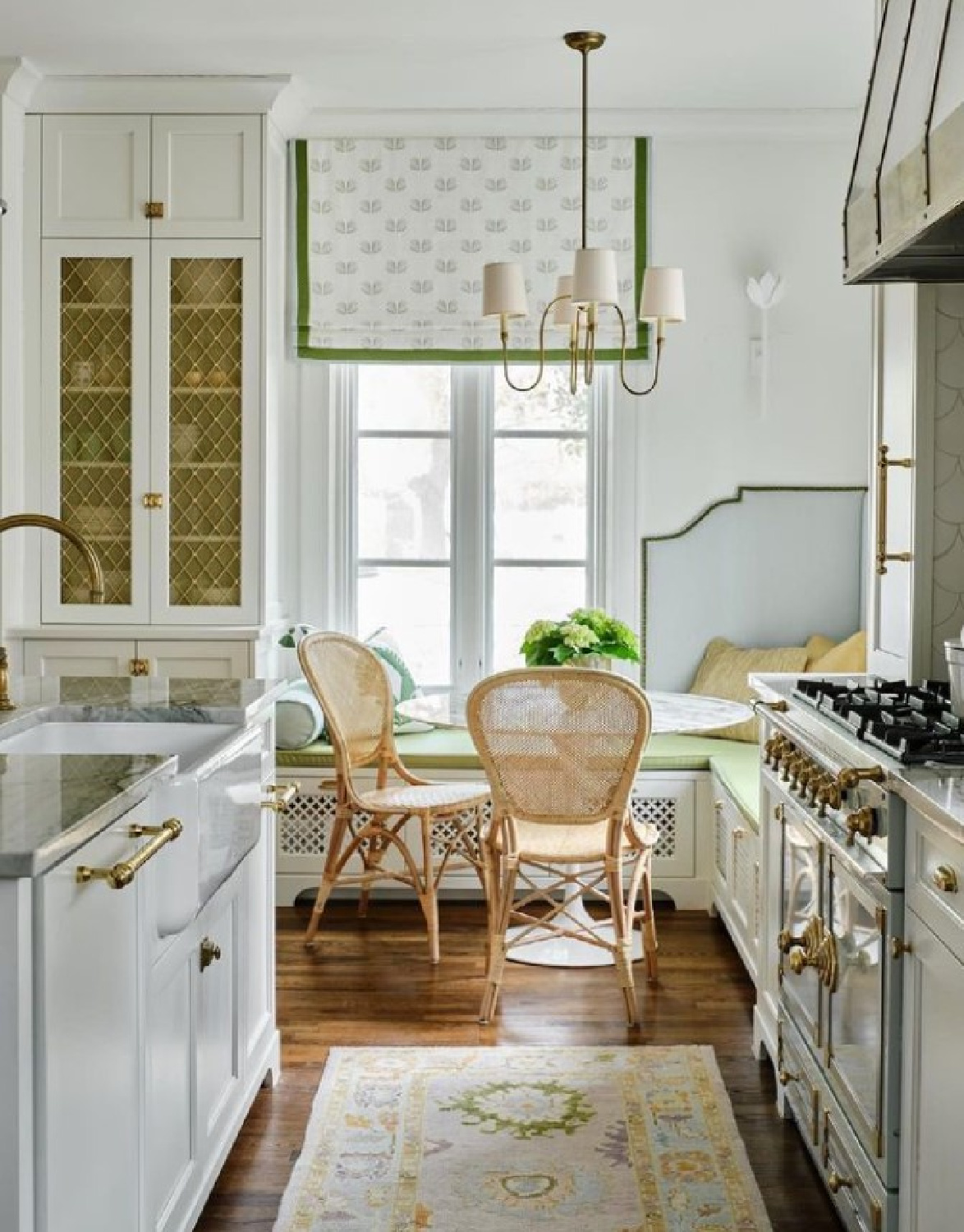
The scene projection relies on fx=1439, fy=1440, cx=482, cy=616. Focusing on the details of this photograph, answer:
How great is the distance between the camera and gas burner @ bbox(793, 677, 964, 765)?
2203 millimetres

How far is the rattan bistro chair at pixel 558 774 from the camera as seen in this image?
360 centimetres

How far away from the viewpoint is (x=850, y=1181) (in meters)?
2.41

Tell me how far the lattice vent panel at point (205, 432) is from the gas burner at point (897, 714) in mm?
2219

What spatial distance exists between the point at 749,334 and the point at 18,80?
2648 mm

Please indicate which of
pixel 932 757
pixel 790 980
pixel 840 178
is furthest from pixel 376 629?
pixel 932 757

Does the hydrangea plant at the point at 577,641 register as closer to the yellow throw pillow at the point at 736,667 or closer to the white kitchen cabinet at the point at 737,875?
the white kitchen cabinet at the point at 737,875

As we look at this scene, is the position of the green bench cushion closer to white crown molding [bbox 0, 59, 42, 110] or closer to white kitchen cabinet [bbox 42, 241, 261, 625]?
white kitchen cabinet [bbox 42, 241, 261, 625]

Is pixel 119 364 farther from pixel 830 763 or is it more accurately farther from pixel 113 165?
pixel 830 763

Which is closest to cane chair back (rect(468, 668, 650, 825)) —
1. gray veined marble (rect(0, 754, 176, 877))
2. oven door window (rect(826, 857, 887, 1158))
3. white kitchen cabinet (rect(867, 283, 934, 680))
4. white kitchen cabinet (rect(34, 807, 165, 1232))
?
white kitchen cabinet (rect(867, 283, 934, 680))

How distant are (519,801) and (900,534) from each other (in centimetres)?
119

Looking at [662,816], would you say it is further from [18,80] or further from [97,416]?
[18,80]

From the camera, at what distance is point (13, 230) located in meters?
4.63

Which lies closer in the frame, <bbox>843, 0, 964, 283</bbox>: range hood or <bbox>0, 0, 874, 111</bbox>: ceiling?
<bbox>843, 0, 964, 283</bbox>: range hood

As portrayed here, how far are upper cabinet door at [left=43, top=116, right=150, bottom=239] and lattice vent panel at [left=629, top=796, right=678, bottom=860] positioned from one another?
2499 millimetres
